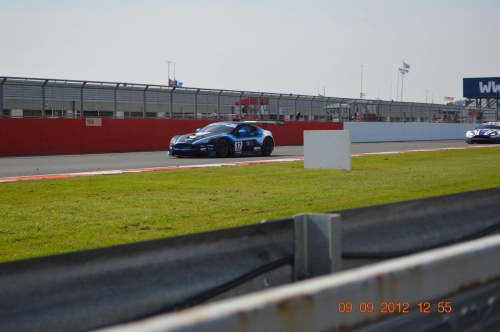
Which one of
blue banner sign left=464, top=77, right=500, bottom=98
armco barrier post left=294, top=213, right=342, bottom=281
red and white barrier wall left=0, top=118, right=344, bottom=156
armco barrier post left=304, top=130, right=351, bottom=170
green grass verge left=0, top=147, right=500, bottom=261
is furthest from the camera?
blue banner sign left=464, top=77, right=500, bottom=98

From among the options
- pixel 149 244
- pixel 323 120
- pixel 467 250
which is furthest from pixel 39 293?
pixel 323 120

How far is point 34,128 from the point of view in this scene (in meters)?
23.7

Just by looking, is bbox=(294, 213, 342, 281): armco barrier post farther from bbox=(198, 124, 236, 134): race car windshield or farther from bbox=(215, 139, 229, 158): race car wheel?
bbox=(198, 124, 236, 134): race car windshield

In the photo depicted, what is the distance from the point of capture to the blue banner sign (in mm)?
75562

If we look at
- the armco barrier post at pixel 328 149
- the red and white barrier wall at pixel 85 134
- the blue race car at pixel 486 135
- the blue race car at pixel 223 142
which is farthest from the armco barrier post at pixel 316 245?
the blue race car at pixel 486 135

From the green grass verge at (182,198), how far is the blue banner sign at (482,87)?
210 ft

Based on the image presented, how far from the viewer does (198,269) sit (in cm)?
295

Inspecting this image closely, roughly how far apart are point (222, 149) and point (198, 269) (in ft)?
60.6

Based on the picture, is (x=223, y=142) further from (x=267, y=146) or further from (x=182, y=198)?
(x=182, y=198)

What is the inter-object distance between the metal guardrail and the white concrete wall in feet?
120

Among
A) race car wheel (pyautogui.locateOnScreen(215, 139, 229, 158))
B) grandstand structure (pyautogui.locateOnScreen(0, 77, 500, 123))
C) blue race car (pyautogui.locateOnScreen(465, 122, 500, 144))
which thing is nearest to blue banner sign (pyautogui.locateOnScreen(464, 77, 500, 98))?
grandstand structure (pyautogui.locateOnScreen(0, 77, 500, 123))

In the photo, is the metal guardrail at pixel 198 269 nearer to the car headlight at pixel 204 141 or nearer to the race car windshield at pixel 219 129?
the car headlight at pixel 204 141

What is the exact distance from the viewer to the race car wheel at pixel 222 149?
69.5 ft

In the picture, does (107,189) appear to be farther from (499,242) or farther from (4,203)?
(499,242)
